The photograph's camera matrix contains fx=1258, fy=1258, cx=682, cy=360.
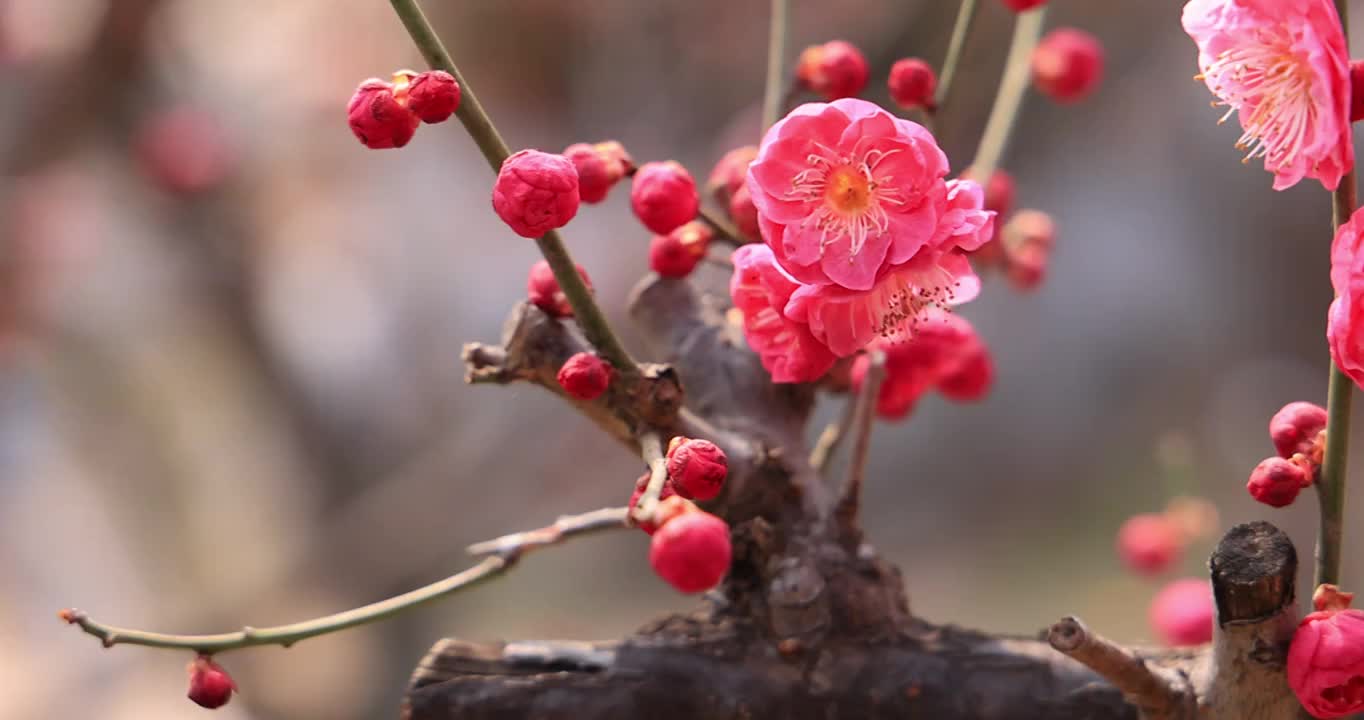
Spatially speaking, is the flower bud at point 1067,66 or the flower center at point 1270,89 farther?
the flower bud at point 1067,66

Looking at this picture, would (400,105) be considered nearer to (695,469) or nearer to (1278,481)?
(695,469)

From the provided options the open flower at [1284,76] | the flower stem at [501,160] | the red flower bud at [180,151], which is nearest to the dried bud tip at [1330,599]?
the open flower at [1284,76]

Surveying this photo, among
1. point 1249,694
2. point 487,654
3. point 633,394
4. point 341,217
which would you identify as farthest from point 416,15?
point 341,217

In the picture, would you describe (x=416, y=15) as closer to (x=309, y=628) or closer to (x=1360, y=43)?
(x=309, y=628)

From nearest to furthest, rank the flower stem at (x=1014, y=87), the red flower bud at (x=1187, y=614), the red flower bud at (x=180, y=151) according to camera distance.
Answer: the flower stem at (x=1014, y=87) < the red flower bud at (x=1187, y=614) < the red flower bud at (x=180, y=151)

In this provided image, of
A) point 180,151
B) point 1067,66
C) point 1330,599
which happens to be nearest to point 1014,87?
point 1067,66

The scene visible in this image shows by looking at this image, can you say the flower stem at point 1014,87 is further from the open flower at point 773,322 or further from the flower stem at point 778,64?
the open flower at point 773,322
